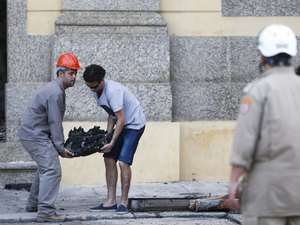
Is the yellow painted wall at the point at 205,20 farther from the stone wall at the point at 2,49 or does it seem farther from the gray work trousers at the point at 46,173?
the gray work trousers at the point at 46,173

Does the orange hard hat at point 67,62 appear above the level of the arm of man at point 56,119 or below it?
above

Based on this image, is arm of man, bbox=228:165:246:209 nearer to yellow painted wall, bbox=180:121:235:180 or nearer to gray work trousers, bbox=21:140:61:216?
gray work trousers, bbox=21:140:61:216

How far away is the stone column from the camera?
411 inches

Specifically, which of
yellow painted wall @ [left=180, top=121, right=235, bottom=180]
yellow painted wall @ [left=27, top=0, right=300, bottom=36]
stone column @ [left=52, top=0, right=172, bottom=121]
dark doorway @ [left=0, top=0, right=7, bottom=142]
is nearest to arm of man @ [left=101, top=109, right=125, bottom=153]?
stone column @ [left=52, top=0, right=172, bottom=121]

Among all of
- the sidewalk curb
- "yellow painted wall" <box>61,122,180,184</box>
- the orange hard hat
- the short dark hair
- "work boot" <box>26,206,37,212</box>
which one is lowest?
the sidewalk curb

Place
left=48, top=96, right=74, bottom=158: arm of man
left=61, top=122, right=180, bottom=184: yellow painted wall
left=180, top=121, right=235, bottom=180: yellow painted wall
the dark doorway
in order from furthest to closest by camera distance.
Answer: the dark doorway → left=180, top=121, right=235, bottom=180: yellow painted wall → left=61, top=122, right=180, bottom=184: yellow painted wall → left=48, top=96, right=74, bottom=158: arm of man

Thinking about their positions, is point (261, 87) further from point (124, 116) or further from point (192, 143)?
point (192, 143)

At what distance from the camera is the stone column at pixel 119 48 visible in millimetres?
10445

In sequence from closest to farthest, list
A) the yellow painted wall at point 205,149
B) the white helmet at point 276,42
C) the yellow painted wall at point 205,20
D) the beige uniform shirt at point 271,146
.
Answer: the beige uniform shirt at point 271,146, the white helmet at point 276,42, the yellow painted wall at point 205,149, the yellow painted wall at point 205,20

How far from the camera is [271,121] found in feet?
14.7

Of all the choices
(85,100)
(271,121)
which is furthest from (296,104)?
(85,100)

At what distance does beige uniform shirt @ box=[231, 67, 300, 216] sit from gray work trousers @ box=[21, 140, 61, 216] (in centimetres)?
394

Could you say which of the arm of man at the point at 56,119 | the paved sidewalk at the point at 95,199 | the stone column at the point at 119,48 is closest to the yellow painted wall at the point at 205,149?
the paved sidewalk at the point at 95,199

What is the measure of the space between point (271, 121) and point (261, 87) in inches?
7.2
